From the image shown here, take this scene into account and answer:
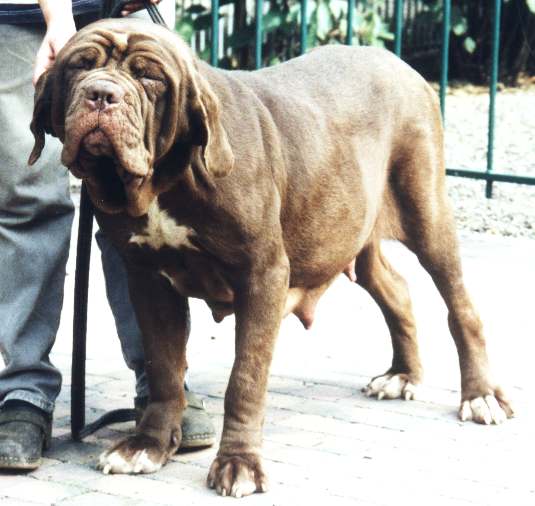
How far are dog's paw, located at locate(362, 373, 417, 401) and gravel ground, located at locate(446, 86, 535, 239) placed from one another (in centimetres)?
326

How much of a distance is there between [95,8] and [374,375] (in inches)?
76.2

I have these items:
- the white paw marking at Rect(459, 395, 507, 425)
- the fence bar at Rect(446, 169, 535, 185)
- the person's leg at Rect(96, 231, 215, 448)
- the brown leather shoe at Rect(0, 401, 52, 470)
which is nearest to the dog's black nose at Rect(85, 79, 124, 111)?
the person's leg at Rect(96, 231, 215, 448)

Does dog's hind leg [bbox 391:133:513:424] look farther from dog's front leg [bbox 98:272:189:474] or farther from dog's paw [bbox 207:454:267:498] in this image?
dog's paw [bbox 207:454:267:498]

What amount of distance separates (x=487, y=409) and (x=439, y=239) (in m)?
0.69

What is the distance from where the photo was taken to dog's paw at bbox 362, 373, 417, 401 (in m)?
5.10

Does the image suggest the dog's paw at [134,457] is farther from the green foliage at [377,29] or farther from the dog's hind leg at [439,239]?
the green foliage at [377,29]

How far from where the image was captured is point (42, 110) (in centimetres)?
391

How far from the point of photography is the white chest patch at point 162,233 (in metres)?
4.03

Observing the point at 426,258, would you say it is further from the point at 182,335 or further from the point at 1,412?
the point at 1,412

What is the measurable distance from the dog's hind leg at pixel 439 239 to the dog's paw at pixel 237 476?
118 centimetres

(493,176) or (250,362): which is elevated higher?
(250,362)

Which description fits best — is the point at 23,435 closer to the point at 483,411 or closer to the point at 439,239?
the point at 483,411

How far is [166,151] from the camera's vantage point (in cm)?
381

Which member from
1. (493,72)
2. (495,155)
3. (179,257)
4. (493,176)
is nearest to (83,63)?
(179,257)
